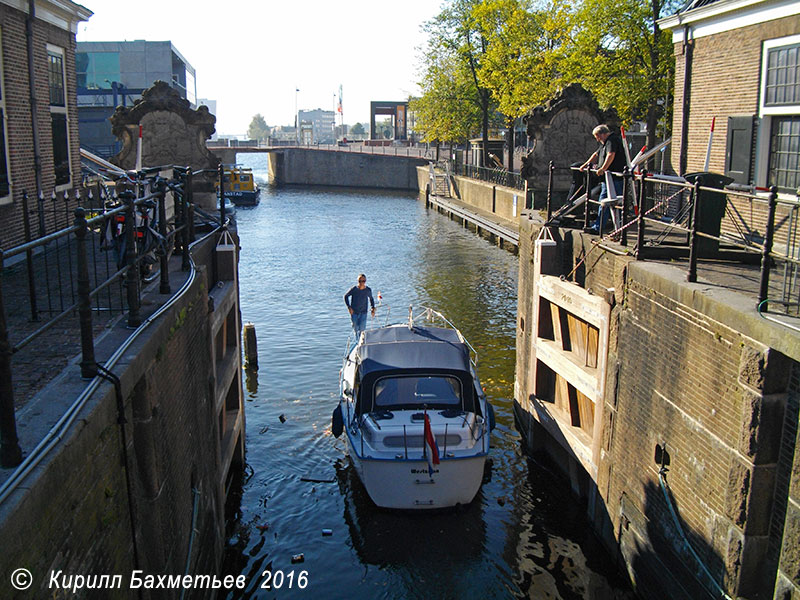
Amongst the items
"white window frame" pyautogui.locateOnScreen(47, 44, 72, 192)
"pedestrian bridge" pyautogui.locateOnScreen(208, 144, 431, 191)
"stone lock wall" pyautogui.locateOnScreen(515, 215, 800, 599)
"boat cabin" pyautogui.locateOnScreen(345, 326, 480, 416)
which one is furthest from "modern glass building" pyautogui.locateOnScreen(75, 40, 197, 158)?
"stone lock wall" pyautogui.locateOnScreen(515, 215, 800, 599)

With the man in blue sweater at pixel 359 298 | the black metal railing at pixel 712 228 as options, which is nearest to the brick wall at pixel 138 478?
the black metal railing at pixel 712 228

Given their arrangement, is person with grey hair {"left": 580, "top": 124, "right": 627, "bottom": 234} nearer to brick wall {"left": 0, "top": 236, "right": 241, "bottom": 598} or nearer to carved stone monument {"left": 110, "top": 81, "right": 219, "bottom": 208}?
brick wall {"left": 0, "top": 236, "right": 241, "bottom": 598}

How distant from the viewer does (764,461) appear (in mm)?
7145

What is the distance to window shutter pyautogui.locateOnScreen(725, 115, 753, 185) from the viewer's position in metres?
13.6

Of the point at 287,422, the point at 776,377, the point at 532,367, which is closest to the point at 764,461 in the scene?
the point at 776,377

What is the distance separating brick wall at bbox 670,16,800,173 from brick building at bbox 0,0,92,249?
11.9 m

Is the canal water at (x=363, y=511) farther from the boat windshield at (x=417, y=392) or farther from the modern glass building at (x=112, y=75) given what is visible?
the modern glass building at (x=112, y=75)

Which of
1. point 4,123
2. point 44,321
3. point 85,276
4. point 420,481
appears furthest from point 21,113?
point 85,276

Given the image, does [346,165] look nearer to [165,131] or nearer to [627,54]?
[627,54]

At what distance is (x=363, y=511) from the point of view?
12.6 meters

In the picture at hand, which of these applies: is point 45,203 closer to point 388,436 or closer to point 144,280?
point 144,280

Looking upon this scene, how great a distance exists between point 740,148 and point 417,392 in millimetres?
7174

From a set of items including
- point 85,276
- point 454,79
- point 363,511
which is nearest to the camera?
point 85,276

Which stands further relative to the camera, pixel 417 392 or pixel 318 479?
pixel 318 479
